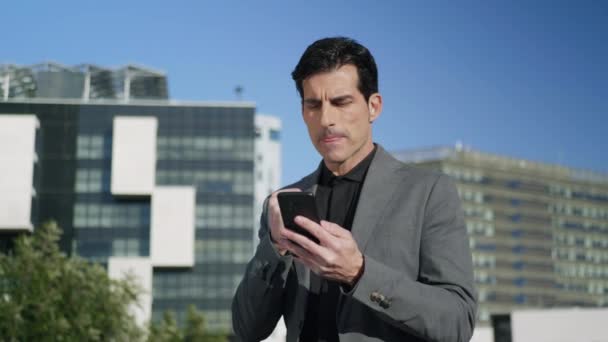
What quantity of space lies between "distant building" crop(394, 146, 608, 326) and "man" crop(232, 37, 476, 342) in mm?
132200

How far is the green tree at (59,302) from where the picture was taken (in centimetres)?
3316

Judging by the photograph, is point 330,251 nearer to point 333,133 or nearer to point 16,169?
point 333,133

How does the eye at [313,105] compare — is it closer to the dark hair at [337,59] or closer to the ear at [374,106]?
the dark hair at [337,59]

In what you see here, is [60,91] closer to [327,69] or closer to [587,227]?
[327,69]

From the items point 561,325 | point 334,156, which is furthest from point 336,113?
point 561,325

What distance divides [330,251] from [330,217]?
1.95ft

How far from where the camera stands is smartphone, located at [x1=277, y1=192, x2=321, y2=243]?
2.62 metres

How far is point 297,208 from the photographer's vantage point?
2.65 meters

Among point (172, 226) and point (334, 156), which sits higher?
point (334, 156)

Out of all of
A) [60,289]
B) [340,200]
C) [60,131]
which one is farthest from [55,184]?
[340,200]

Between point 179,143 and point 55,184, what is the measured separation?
Result: 468 inches

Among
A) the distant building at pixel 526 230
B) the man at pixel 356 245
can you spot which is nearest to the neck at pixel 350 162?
the man at pixel 356 245

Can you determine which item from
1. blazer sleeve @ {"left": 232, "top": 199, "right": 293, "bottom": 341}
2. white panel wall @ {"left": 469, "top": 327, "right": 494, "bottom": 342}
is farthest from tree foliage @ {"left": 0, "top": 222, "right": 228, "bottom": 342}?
blazer sleeve @ {"left": 232, "top": 199, "right": 293, "bottom": 341}

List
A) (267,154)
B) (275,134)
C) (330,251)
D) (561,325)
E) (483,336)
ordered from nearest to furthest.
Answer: (330,251), (561,325), (483,336), (267,154), (275,134)
